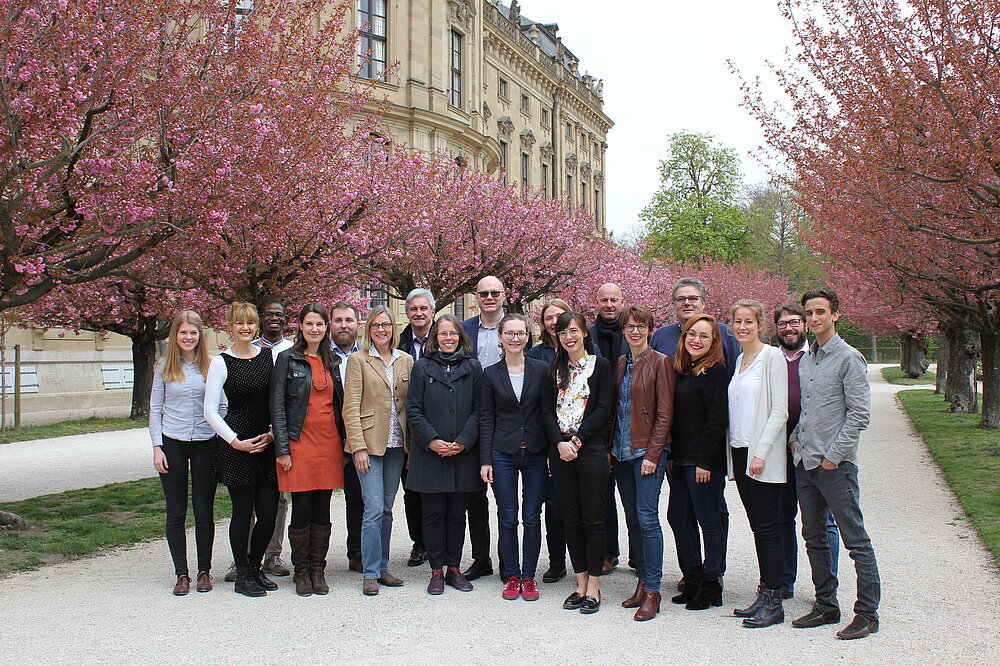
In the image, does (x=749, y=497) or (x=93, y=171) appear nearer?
(x=749, y=497)

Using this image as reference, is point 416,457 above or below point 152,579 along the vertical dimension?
above

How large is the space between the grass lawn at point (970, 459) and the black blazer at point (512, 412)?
4093 millimetres

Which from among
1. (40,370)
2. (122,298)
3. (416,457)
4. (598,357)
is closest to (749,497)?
(598,357)

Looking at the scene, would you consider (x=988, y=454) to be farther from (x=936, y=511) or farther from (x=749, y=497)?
(x=749, y=497)

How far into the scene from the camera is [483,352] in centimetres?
741

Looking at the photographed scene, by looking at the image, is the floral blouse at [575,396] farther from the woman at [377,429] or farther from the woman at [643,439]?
the woman at [377,429]

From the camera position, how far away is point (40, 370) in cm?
2172

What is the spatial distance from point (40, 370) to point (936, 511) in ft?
66.3

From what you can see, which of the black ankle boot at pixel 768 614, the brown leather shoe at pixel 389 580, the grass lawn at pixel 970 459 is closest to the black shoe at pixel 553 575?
the brown leather shoe at pixel 389 580

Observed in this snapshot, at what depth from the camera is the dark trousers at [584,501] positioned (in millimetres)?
5973

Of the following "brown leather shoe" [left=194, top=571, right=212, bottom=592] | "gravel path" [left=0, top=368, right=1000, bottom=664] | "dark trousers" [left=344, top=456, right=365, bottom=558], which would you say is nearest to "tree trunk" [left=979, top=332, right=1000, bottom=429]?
"gravel path" [left=0, top=368, right=1000, bottom=664]

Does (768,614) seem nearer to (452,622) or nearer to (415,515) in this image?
(452,622)

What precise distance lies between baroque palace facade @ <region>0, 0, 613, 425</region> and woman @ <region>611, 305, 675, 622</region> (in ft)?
34.1

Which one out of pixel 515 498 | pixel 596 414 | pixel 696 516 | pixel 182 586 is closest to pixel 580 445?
pixel 596 414
